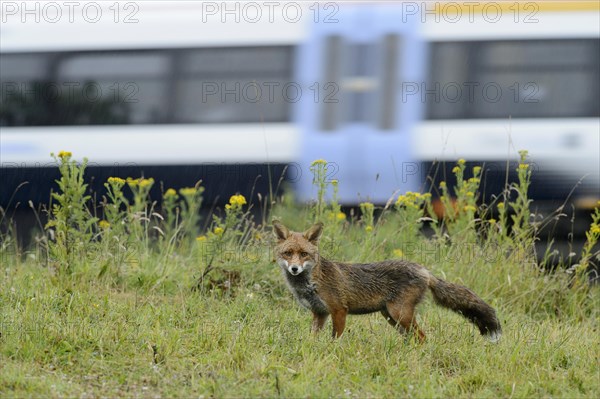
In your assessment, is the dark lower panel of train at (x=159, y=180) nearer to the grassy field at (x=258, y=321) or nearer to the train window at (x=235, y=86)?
the train window at (x=235, y=86)

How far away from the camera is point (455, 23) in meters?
10.9

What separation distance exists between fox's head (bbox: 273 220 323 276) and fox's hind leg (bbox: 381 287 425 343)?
56 cm

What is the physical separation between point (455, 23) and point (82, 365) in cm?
721

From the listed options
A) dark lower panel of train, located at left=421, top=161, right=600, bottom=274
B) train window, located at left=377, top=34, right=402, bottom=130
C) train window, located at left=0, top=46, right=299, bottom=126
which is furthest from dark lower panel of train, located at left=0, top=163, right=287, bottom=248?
dark lower panel of train, located at left=421, top=161, right=600, bottom=274

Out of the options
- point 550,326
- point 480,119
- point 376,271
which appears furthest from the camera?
point 480,119

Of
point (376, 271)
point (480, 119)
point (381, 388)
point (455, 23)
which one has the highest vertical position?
point (455, 23)

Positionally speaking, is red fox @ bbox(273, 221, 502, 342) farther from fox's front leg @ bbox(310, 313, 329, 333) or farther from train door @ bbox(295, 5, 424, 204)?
train door @ bbox(295, 5, 424, 204)

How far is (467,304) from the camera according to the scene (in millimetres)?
5648

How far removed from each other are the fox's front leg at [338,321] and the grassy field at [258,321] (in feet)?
0.26

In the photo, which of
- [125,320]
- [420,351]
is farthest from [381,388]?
[125,320]

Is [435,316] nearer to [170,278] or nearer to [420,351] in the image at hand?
[420,351]

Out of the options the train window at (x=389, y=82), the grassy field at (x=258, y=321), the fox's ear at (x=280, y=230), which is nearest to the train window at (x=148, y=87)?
the train window at (x=389, y=82)

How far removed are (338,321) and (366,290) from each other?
0.86 ft

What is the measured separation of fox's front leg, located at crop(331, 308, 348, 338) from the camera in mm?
5535
